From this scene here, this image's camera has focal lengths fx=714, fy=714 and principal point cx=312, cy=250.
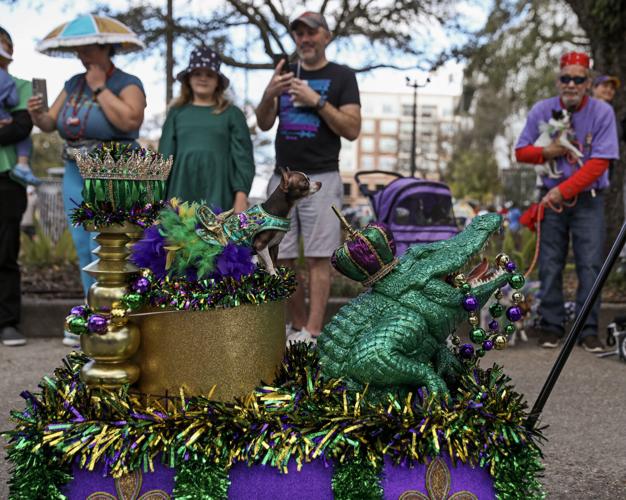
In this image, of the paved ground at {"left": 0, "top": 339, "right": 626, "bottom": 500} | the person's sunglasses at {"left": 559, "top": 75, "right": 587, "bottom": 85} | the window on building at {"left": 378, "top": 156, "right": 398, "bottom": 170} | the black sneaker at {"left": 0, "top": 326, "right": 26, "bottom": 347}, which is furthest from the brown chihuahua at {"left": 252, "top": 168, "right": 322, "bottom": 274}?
the window on building at {"left": 378, "top": 156, "right": 398, "bottom": 170}

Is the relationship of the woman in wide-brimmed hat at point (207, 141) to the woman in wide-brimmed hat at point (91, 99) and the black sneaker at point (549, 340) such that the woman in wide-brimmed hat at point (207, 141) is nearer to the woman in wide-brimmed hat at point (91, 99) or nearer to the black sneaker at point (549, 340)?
the woman in wide-brimmed hat at point (91, 99)

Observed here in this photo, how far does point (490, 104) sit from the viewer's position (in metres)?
44.2

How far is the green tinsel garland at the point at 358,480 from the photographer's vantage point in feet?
5.59

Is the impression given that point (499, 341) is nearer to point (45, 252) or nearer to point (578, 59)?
point (578, 59)

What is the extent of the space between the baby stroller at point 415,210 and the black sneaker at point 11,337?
2.52 metres

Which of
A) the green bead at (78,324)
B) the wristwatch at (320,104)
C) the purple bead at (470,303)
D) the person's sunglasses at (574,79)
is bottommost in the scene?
the green bead at (78,324)

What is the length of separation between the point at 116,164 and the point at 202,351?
21.4 inches

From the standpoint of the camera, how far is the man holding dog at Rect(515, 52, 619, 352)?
4.30 meters

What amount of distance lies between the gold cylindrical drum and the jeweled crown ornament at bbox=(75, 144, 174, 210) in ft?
1.07

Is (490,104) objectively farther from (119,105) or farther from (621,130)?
(119,105)

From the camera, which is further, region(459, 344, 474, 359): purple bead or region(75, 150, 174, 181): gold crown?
region(459, 344, 474, 359): purple bead

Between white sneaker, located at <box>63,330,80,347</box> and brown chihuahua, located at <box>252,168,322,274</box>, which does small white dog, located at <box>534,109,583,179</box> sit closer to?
brown chihuahua, located at <box>252,168,322,274</box>

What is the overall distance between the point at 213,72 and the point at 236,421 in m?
2.59

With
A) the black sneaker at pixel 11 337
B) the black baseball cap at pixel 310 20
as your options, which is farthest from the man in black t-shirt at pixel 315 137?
the black sneaker at pixel 11 337
